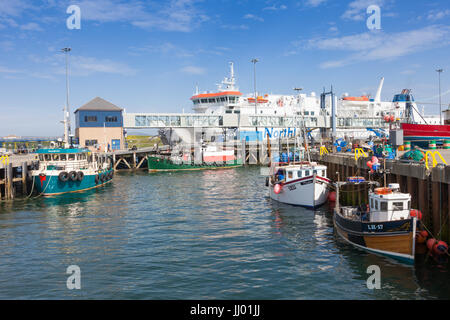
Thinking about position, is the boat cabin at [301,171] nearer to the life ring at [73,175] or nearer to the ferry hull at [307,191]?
the ferry hull at [307,191]

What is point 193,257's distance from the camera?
1959cm

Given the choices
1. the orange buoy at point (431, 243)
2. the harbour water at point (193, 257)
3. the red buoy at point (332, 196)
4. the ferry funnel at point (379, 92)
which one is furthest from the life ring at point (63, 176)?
the ferry funnel at point (379, 92)

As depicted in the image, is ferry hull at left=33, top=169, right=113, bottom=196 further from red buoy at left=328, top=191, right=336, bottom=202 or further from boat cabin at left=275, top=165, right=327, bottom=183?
red buoy at left=328, top=191, right=336, bottom=202

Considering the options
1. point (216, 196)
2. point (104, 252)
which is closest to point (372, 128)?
point (216, 196)

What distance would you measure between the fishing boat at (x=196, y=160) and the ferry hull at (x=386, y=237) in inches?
2113

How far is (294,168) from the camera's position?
33.6 m

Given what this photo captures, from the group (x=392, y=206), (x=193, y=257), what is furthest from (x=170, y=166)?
(x=392, y=206)

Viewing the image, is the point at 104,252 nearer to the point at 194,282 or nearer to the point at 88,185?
the point at 194,282

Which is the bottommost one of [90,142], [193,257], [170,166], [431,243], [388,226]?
[193,257]

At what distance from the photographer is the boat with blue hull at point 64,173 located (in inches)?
1660

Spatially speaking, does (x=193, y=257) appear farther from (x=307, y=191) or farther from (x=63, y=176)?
(x=63, y=176)

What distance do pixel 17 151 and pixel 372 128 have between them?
288 feet

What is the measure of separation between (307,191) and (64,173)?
91.0ft

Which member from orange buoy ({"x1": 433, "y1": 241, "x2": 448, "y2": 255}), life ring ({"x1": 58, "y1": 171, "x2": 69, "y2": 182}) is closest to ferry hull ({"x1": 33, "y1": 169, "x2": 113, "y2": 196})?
life ring ({"x1": 58, "y1": 171, "x2": 69, "y2": 182})
